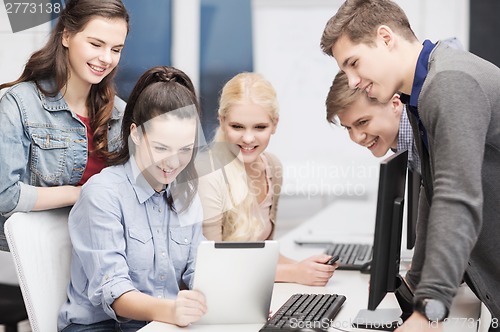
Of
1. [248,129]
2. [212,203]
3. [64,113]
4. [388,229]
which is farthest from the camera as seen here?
[248,129]

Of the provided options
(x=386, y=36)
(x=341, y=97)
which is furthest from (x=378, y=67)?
(x=341, y=97)

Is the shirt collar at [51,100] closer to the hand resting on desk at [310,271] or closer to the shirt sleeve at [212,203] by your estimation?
the shirt sleeve at [212,203]

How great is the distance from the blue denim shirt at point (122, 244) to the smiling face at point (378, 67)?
691mm

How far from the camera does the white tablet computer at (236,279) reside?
154cm

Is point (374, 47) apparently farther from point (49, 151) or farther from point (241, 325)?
point (49, 151)

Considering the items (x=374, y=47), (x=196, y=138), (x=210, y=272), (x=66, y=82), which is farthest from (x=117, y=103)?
(x=374, y=47)

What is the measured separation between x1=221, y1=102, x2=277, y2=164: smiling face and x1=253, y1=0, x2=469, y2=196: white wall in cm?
35

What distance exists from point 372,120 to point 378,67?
26.5 inches

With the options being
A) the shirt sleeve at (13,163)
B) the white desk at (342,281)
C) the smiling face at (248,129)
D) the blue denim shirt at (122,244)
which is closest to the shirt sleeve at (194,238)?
the blue denim shirt at (122,244)

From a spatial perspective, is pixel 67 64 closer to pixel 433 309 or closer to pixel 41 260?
pixel 41 260

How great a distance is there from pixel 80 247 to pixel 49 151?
39 cm

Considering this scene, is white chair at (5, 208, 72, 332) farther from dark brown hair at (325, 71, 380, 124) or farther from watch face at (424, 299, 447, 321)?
watch face at (424, 299, 447, 321)

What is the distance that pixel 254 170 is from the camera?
243cm

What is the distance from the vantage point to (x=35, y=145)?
2.04m
